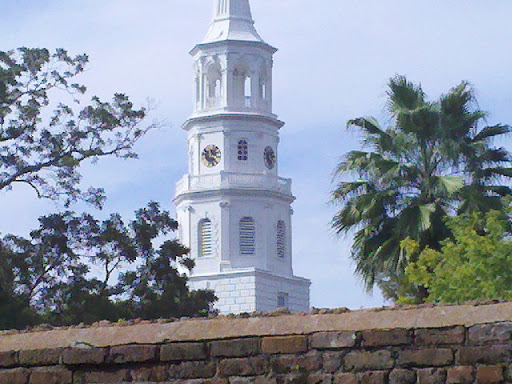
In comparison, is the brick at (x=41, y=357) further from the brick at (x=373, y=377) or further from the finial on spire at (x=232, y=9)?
the finial on spire at (x=232, y=9)

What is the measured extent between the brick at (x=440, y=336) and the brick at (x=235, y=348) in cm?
90

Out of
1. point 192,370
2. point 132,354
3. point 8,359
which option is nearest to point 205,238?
point 8,359

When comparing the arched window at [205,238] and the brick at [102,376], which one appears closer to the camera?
the brick at [102,376]

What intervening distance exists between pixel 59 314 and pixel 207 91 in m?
71.6

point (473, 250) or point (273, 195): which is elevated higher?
point (273, 195)

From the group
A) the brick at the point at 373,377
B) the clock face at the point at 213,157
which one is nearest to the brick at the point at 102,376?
the brick at the point at 373,377

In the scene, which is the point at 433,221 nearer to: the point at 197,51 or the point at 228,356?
the point at 228,356

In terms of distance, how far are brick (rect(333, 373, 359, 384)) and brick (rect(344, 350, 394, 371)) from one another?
0.12ft

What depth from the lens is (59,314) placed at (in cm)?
4488

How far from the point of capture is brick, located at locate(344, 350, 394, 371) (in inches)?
332

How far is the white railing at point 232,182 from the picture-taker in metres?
114

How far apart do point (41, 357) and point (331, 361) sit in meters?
1.70

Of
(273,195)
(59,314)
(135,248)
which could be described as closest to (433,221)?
(59,314)

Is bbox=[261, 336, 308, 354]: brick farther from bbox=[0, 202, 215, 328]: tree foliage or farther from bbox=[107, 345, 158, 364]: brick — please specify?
bbox=[0, 202, 215, 328]: tree foliage
